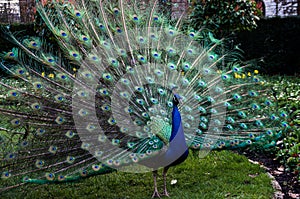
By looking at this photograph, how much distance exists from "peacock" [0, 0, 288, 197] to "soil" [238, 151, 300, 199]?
1.79 feet

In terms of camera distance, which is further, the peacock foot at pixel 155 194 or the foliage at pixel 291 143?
the foliage at pixel 291 143

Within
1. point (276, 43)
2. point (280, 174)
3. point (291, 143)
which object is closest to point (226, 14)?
point (276, 43)

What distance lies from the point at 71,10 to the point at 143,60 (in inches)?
36.6

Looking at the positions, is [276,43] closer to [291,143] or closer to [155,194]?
[291,143]

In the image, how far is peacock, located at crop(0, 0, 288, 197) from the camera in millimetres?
3426

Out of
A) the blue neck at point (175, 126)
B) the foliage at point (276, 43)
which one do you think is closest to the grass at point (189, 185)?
the blue neck at point (175, 126)

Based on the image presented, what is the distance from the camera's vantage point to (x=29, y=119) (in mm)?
3486

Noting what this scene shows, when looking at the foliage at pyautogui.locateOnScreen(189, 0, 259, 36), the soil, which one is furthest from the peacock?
the foliage at pyautogui.locateOnScreen(189, 0, 259, 36)

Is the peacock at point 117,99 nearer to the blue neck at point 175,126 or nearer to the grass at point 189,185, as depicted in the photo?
the blue neck at point 175,126

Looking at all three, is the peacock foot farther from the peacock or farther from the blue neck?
the blue neck

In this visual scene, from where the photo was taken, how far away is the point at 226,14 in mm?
8461

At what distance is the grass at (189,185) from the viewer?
153 inches

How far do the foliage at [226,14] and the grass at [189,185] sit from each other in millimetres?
4473

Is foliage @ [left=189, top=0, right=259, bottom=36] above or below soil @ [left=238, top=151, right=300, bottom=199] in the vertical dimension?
above
